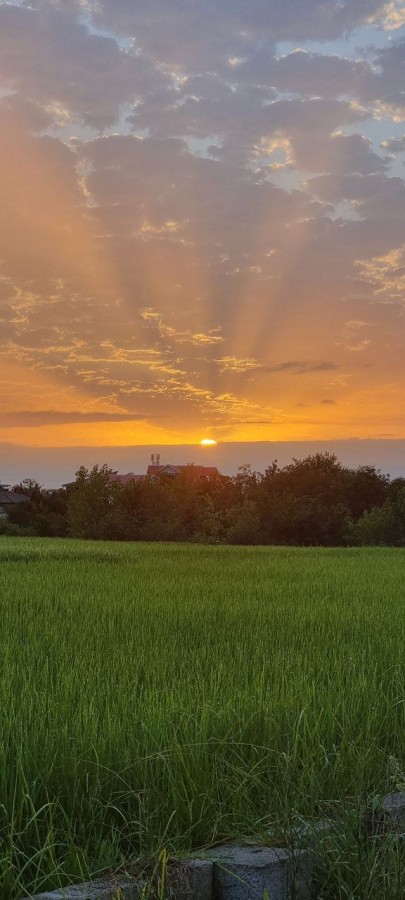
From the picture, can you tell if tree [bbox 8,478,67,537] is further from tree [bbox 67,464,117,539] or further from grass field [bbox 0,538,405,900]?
grass field [bbox 0,538,405,900]

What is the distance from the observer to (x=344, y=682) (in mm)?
4203

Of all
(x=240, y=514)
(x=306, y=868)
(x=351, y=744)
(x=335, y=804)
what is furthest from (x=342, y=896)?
(x=240, y=514)

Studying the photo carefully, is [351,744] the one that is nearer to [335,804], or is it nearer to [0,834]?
[335,804]

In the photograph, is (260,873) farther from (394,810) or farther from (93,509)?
(93,509)

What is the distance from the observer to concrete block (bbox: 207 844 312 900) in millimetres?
1954

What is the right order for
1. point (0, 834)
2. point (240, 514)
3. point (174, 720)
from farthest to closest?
1. point (240, 514)
2. point (174, 720)
3. point (0, 834)

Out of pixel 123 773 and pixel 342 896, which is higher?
pixel 123 773

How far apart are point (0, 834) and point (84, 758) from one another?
0.42 m

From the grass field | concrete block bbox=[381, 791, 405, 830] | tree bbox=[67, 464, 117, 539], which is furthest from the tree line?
concrete block bbox=[381, 791, 405, 830]

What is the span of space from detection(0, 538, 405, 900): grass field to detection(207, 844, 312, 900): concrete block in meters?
0.09

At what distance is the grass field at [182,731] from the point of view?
7.45 feet

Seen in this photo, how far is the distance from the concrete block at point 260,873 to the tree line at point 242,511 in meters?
29.2

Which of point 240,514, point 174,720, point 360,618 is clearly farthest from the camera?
point 240,514

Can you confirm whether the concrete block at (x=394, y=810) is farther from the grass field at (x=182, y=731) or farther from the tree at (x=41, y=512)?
the tree at (x=41, y=512)
